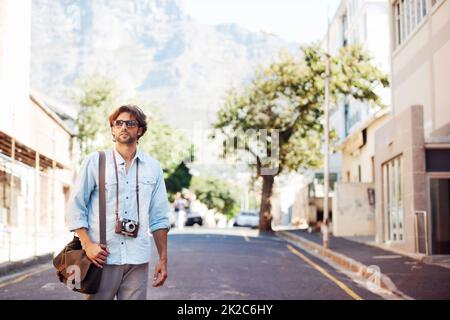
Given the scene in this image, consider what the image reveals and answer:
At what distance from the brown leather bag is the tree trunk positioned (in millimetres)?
36447

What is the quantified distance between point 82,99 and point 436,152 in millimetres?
32555

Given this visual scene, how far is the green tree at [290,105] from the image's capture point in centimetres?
3716

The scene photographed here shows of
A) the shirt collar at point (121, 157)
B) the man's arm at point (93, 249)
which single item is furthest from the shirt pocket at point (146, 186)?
the man's arm at point (93, 249)

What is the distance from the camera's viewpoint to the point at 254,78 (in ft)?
131

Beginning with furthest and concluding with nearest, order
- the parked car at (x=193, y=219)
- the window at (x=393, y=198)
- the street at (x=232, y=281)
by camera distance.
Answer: the parked car at (x=193, y=219)
the window at (x=393, y=198)
the street at (x=232, y=281)

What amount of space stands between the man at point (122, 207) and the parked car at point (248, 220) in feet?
142

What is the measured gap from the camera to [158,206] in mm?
4000

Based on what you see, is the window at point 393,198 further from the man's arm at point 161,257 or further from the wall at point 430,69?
the man's arm at point 161,257

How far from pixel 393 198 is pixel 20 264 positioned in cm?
1193

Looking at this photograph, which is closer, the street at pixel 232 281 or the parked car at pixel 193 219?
the street at pixel 232 281

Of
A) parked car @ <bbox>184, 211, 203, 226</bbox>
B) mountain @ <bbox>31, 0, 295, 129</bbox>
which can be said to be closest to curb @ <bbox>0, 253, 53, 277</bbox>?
mountain @ <bbox>31, 0, 295, 129</bbox>

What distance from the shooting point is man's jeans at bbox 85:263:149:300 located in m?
3.87

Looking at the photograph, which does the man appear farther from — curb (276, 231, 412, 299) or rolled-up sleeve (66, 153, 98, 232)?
curb (276, 231, 412, 299)

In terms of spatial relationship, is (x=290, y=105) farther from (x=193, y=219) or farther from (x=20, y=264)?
(x=20, y=264)
